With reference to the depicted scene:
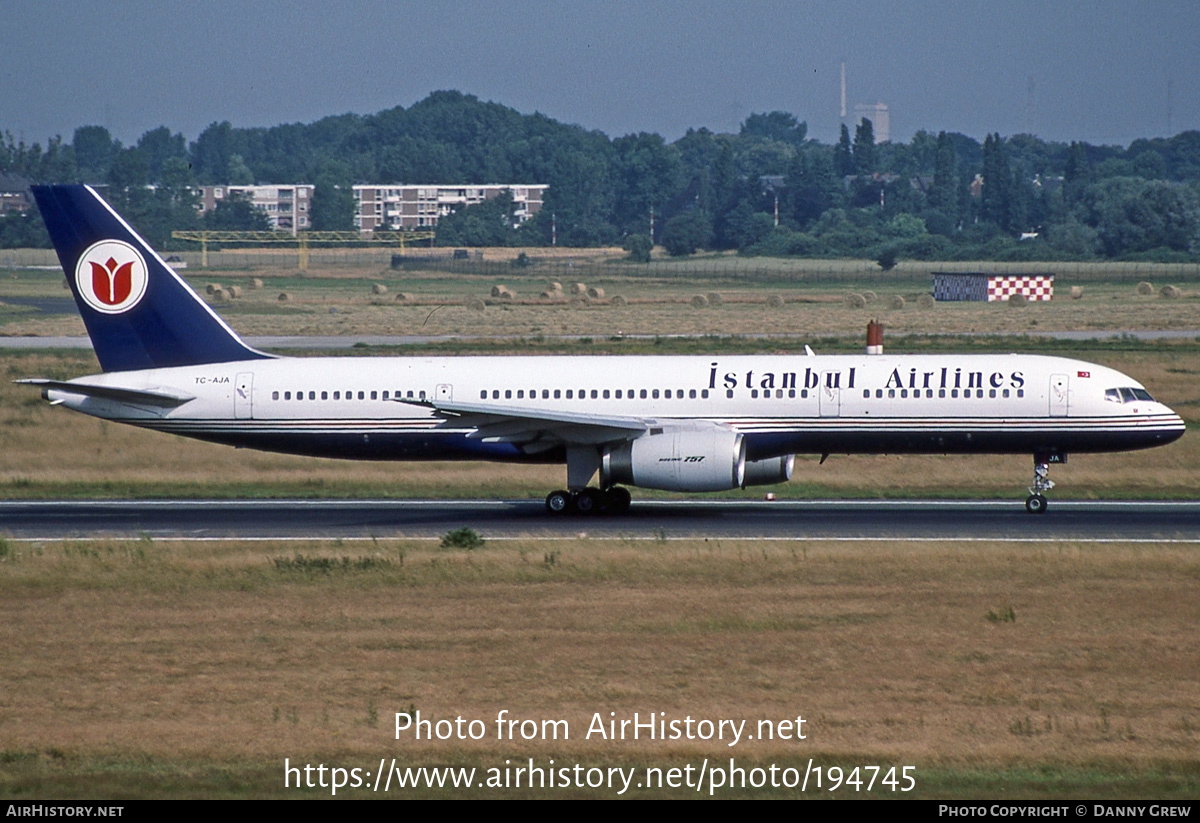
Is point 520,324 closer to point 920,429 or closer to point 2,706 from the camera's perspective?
point 920,429

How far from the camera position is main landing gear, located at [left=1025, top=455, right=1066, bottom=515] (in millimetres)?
35781

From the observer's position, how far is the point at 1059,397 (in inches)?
1403

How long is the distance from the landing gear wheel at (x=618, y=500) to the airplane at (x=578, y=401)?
4 cm

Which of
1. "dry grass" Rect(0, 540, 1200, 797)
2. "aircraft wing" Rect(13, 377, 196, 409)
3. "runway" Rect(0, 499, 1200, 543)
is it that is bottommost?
"runway" Rect(0, 499, 1200, 543)

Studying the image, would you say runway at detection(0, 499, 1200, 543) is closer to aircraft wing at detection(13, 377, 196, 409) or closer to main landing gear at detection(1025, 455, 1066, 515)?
main landing gear at detection(1025, 455, 1066, 515)

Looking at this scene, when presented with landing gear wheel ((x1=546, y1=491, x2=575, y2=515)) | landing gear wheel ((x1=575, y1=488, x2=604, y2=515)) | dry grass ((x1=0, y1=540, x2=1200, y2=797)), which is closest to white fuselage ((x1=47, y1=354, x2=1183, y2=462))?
landing gear wheel ((x1=546, y1=491, x2=575, y2=515))

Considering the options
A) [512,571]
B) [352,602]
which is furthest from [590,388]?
[352,602]

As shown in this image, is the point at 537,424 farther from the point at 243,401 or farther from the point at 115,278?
the point at 115,278

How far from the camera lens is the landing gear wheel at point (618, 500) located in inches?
1471

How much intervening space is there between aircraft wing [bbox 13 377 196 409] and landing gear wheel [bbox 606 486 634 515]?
34.7 feet

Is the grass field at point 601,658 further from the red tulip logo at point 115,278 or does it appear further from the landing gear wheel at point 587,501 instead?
the red tulip logo at point 115,278

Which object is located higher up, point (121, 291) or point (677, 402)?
point (121, 291)

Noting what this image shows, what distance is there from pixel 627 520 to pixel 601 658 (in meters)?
14.8

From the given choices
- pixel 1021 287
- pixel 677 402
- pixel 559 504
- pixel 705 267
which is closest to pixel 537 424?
pixel 559 504
